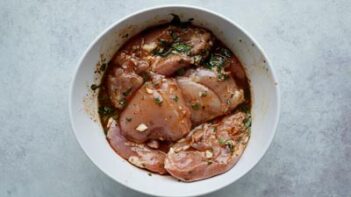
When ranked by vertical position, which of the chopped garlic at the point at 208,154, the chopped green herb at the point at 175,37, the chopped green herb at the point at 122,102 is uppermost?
the chopped green herb at the point at 175,37

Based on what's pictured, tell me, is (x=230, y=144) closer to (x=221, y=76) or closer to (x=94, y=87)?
(x=221, y=76)

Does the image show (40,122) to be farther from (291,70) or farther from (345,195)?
(345,195)

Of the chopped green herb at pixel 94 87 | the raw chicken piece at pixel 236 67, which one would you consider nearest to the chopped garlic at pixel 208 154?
the raw chicken piece at pixel 236 67

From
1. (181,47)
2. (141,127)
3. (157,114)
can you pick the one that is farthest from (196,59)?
(141,127)

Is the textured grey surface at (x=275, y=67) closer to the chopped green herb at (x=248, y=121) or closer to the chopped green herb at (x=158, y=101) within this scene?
the chopped green herb at (x=248, y=121)

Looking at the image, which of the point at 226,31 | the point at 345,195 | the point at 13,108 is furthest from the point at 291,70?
the point at 13,108

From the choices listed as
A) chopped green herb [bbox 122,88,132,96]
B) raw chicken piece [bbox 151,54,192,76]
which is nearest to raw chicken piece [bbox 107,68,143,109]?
chopped green herb [bbox 122,88,132,96]
